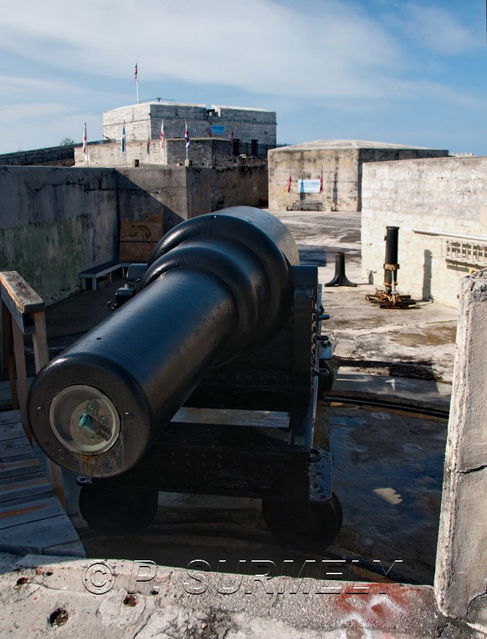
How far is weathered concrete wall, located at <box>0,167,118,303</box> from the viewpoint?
30.1 ft

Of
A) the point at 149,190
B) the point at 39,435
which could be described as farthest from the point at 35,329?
the point at 149,190

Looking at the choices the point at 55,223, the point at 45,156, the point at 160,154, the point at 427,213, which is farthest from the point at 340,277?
the point at 45,156

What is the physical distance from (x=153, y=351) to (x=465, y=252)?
25.4ft

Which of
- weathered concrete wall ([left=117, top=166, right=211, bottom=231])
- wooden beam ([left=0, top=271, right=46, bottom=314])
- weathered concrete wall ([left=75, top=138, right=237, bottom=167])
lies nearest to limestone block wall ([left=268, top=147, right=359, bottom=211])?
weathered concrete wall ([left=75, top=138, right=237, bottom=167])

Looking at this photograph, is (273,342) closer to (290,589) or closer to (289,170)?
(290,589)

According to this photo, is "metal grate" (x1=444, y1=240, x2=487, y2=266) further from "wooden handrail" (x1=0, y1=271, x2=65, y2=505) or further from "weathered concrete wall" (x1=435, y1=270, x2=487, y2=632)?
"weathered concrete wall" (x1=435, y1=270, x2=487, y2=632)

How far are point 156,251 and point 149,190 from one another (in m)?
9.89

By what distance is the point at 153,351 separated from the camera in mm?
2148

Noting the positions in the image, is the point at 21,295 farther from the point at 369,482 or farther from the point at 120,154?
the point at 120,154

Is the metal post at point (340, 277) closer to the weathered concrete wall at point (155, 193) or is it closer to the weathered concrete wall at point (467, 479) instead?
the weathered concrete wall at point (155, 193)

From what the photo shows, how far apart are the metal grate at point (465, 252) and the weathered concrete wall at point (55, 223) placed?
589 cm

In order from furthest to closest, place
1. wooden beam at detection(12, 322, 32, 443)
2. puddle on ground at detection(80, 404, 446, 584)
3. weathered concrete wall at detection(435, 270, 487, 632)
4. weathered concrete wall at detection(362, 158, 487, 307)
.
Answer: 1. weathered concrete wall at detection(362, 158, 487, 307)
2. wooden beam at detection(12, 322, 32, 443)
3. puddle on ground at detection(80, 404, 446, 584)
4. weathered concrete wall at detection(435, 270, 487, 632)

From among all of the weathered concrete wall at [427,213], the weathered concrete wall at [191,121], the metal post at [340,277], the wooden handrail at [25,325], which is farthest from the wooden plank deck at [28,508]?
the weathered concrete wall at [191,121]

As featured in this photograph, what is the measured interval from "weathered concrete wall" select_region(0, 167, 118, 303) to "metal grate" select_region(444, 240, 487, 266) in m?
5.89
